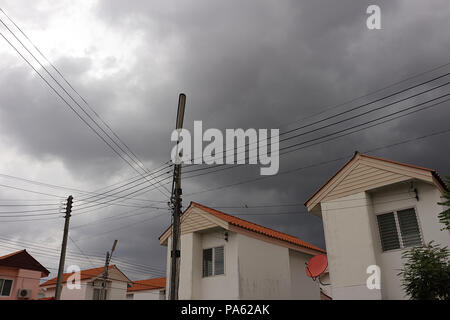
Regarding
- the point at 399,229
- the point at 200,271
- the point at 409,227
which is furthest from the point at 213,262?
the point at 409,227

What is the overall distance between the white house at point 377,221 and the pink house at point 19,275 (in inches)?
1002

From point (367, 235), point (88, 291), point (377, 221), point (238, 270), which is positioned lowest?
point (88, 291)

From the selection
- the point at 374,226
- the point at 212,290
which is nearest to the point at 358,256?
the point at 374,226

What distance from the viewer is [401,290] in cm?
1325

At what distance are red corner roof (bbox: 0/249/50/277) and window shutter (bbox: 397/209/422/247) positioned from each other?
28503 millimetres

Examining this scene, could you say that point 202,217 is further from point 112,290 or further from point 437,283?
point 112,290

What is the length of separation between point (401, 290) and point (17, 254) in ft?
93.6

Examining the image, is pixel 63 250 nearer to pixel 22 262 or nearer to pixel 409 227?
pixel 22 262

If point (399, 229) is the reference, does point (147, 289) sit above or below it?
below

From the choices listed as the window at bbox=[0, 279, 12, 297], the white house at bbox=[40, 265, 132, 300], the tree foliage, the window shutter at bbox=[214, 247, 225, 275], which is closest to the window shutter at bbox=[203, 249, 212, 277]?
the window shutter at bbox=[214, 247, 225, 275]

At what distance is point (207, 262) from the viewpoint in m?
20.6

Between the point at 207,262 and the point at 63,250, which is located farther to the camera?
the point at 63,250

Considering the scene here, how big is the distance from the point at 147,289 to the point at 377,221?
109 feet

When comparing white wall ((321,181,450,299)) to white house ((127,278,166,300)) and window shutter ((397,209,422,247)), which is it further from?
white house ((127,278,166,300))
